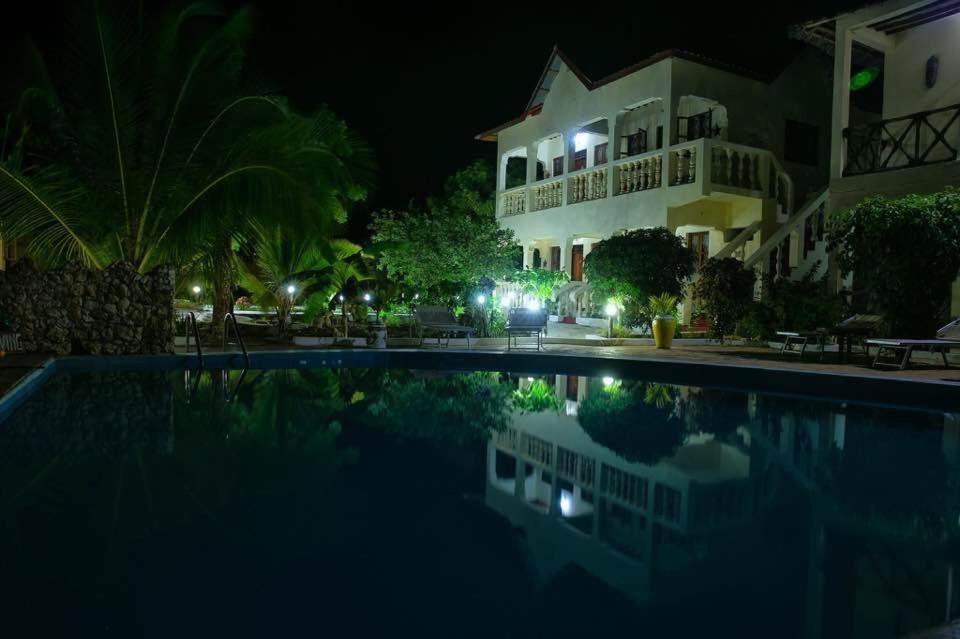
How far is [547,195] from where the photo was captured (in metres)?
21.9

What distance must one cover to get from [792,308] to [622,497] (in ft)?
34.1

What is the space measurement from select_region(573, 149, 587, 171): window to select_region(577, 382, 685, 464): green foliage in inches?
538

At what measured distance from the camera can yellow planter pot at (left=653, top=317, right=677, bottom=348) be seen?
46.8 feet

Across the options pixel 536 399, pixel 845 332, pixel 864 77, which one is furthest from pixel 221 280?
pixel 864 77

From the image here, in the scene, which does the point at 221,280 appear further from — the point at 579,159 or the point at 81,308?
the point at 579,159

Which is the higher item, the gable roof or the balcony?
the gable roof

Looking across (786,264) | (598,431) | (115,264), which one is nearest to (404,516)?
(598,431)

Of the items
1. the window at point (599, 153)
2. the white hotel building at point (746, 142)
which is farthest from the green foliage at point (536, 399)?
the window at point (599, 153)

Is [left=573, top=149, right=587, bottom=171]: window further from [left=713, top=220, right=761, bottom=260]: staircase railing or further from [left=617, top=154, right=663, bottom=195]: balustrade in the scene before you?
[left=713, top=220, right=761, bottom=260]: staircase railing

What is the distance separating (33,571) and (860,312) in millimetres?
14007

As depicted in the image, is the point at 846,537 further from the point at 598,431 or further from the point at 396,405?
the point at 396,405

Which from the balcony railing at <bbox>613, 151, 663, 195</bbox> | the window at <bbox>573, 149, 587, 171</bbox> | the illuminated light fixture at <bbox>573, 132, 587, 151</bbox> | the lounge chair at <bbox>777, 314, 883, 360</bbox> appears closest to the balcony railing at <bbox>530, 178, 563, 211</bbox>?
the illuminated light fixture at <bbox>573, 132, 587, 151</bbox>

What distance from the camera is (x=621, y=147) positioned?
2144 cm

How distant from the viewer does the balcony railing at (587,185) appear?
1961 cm
